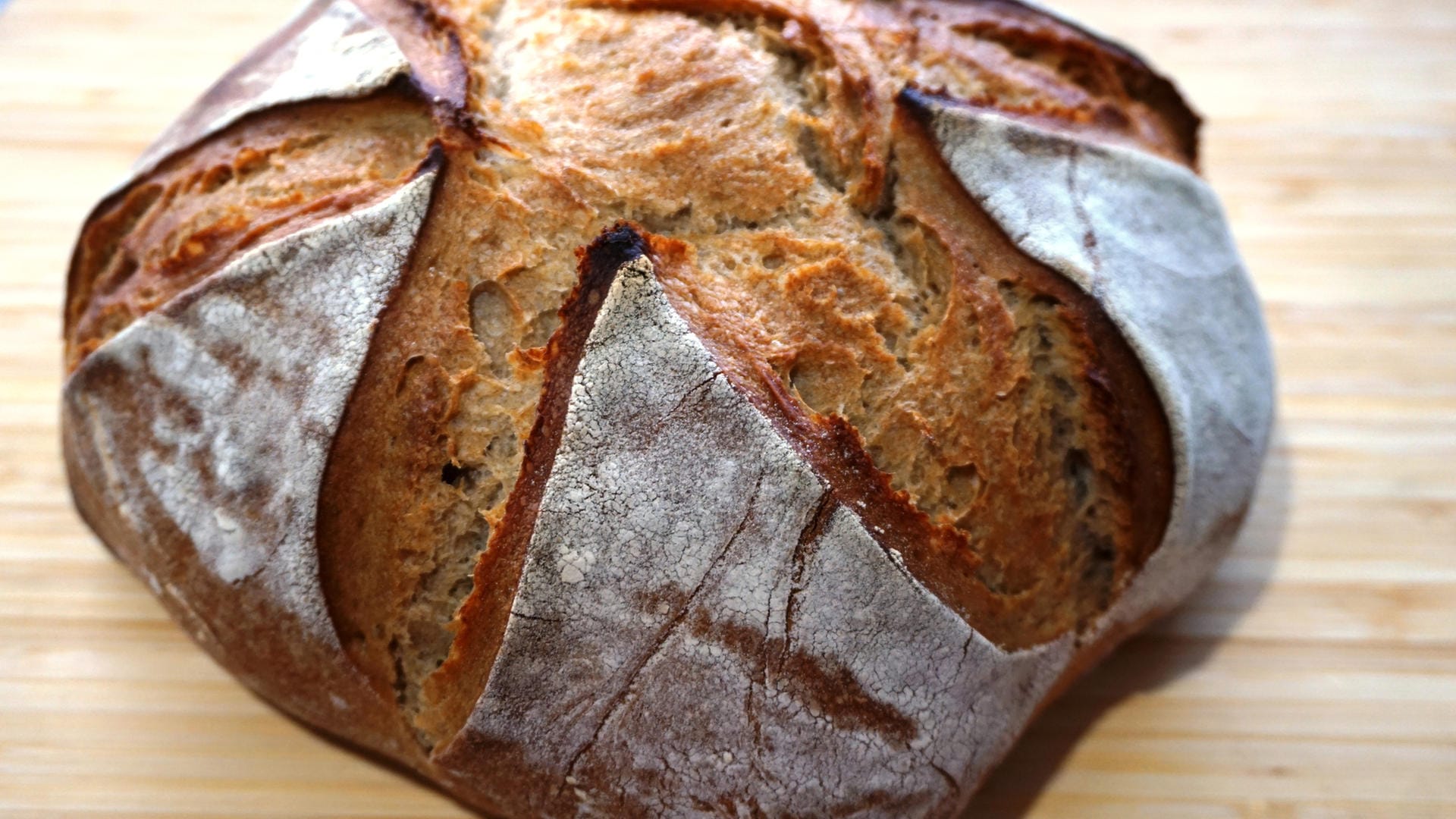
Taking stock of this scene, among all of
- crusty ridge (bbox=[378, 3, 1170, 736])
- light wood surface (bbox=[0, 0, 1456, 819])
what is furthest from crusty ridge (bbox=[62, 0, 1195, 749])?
light wood surface (bbox=[0, 0, 1456, 819])

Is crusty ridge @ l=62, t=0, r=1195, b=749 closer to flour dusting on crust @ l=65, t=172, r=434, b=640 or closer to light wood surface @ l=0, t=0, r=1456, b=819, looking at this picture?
flour dusting on crust @ l=65, t=172, r=434, b=640

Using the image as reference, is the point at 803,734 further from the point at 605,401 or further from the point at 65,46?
the point at 65,46

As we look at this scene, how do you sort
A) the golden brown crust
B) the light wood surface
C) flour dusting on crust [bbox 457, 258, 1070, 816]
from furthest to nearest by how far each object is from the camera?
the light wood surface, the golden brown crust, flour dusting on crust [bbox 457, 258, 1070, 816]

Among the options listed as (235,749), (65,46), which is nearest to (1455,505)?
(235,749)

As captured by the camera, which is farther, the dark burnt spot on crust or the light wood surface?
the light wood surface

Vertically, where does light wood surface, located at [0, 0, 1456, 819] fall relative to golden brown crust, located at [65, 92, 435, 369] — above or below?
below

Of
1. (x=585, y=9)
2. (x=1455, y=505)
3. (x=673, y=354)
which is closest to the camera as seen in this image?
(x=673, y=354)
